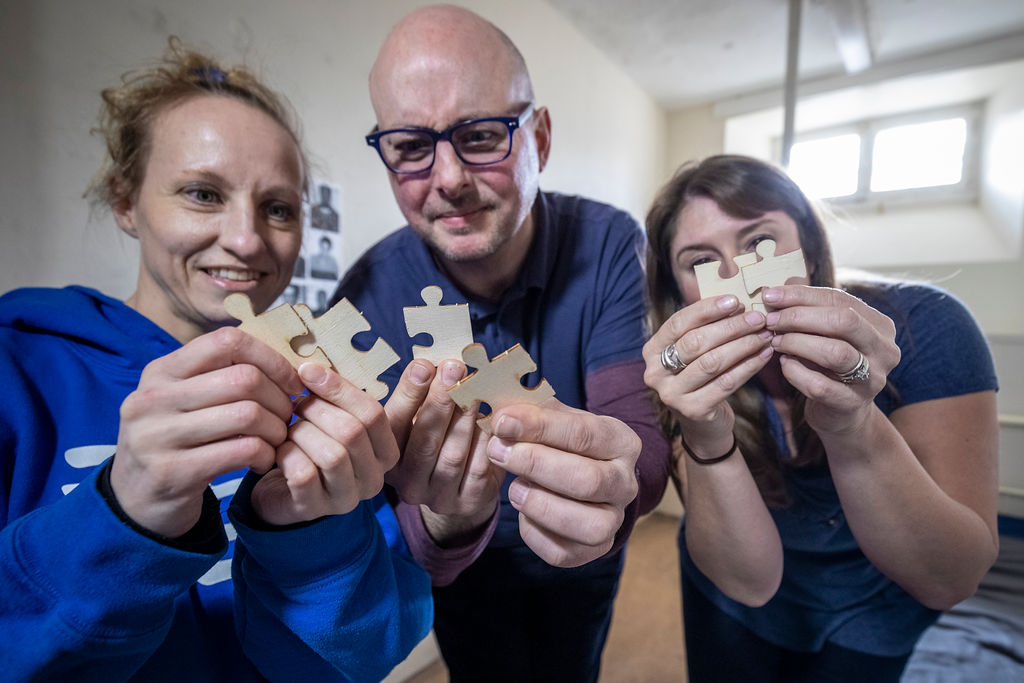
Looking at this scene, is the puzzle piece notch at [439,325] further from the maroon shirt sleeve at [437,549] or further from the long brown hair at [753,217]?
the long brown hair at [753,217]

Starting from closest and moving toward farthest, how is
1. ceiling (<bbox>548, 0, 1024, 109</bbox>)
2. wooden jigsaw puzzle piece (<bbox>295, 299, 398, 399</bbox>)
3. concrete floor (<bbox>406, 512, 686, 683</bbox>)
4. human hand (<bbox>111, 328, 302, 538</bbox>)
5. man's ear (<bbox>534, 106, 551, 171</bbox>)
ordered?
human hand (<bbox>111, 328, 302, 538</bbox>), wooden jigsaw puzzle piece (<bbox>295, 299, 398, 399</bbox>), man's ear (<bbox>534, 106, 551, 171</bbox>), concrete floor (<bbox>406, 512, 686, 683</bbox>), ceiling (<bbox>548, 0, 1024, 109</bbox>)

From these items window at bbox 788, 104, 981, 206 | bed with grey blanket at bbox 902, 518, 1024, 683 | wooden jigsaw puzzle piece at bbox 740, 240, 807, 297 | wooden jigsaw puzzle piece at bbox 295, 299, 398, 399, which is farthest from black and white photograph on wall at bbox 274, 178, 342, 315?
bed with grey blanket at bbox 902, 518, 1024, 683

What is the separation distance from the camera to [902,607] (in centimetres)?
91

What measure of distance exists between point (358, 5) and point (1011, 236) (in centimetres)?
206

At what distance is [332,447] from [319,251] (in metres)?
1.22

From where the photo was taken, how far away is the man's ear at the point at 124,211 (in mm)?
908

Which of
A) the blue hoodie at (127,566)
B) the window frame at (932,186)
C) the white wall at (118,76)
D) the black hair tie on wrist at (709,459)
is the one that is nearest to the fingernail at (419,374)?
the blue hoodie at (127,566)

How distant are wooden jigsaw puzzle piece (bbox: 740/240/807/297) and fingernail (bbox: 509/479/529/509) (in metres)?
0.44

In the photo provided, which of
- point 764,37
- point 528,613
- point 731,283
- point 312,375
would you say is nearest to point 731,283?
point 731,283

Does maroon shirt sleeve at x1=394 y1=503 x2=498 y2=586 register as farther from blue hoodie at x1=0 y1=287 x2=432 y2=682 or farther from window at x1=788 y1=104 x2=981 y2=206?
window at x1=788 y1=104 x2=981 y2=206

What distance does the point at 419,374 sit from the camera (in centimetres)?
58

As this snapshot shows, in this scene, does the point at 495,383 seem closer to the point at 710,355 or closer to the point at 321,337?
the point at 321,337

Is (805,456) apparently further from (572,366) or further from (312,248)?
(312,248)

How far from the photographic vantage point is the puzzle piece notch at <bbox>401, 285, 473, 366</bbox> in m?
0.56
